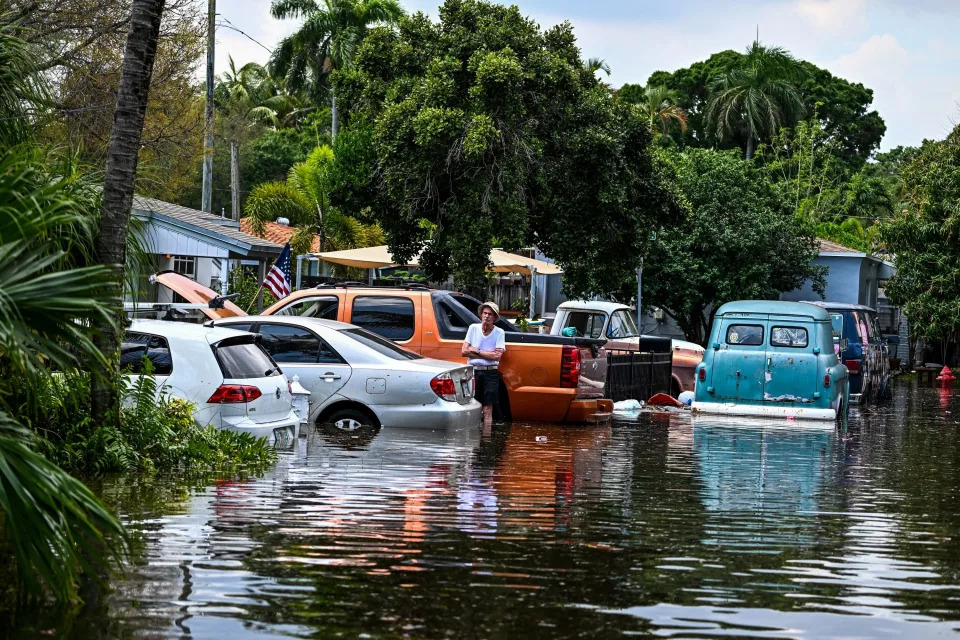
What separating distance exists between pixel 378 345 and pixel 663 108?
51.6 meters

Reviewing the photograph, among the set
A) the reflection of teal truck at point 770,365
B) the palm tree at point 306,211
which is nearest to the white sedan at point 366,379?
the reflection of teal truck at point 770,365

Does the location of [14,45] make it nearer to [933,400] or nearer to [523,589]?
[523,589]

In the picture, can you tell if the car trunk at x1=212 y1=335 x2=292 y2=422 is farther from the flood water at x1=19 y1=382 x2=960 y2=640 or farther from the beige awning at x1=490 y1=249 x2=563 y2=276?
the beige awning at x1=490 y1=249 x2=563 y2=276

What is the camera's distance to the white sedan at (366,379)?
15.2 metres

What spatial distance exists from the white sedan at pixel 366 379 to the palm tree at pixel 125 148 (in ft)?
13.0

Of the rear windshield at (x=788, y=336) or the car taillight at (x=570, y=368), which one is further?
the rear windshield at (x=788, y=336)

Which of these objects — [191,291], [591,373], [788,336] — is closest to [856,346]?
[788,336]

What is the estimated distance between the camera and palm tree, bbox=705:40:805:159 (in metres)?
65.3

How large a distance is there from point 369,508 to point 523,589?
2913 millimetres

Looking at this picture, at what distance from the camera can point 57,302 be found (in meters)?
6.14

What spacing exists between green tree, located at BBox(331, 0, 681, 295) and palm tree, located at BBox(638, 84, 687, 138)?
3580 centimetres

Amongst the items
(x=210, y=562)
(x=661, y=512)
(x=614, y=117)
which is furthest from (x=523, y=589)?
(x=614, y=117)

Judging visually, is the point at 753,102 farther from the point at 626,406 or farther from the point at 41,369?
the point at 41,369

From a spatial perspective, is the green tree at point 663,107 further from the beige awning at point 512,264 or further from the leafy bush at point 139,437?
the leafy bush at point 139,437
